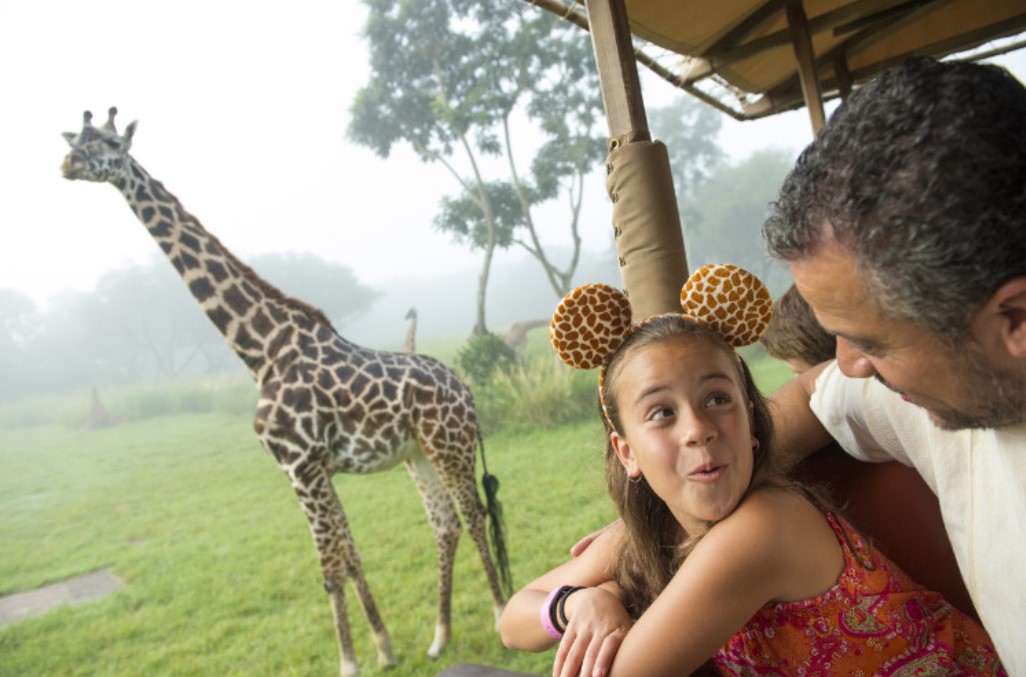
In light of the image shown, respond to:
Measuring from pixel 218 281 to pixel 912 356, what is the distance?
246 centimetres

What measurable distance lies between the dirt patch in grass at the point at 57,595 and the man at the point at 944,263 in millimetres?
3312

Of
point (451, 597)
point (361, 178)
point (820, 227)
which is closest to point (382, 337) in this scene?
point (361, 178)

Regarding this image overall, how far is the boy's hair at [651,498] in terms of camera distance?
104 cm

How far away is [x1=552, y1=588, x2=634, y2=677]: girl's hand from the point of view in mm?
888

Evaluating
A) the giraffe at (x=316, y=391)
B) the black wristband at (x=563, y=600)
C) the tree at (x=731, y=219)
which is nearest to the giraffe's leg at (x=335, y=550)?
the giraffe at (x=316, y=391)

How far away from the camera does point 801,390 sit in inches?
52.0

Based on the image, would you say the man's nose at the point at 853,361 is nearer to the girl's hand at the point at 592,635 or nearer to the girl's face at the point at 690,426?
the girl's face at the point at 690,426

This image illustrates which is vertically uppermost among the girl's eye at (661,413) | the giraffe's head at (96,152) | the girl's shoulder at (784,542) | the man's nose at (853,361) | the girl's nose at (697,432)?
the giraffe's head at (96,152)

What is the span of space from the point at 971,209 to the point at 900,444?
59cm

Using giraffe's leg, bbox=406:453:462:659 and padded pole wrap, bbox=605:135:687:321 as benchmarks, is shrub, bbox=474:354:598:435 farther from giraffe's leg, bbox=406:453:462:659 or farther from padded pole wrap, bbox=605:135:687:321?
padded pole wrap, bbox=605:135:687:321

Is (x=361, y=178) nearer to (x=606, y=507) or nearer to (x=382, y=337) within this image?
(x=382, y=337)

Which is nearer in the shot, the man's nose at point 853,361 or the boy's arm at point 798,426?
the man's nose at point 853,361

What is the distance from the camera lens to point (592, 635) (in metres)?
0.92

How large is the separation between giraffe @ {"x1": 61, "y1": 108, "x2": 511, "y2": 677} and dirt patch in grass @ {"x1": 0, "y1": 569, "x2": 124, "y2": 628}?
1.20 metres
